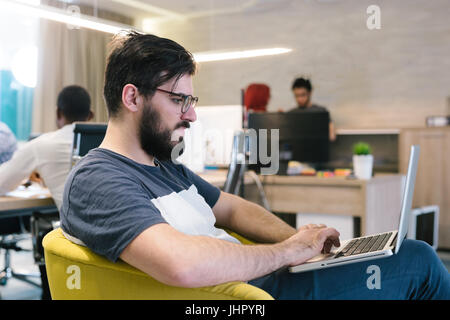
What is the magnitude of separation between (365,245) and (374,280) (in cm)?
11

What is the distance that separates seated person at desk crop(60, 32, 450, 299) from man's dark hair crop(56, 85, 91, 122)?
133cm

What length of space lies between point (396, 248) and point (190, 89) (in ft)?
2.13

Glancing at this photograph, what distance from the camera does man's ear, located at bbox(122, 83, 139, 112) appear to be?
3.81 feet

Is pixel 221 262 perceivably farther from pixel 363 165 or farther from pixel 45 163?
pixel 363 165

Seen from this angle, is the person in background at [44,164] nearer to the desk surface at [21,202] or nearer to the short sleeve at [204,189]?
the desk surface at [21,202]

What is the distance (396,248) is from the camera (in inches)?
46.2

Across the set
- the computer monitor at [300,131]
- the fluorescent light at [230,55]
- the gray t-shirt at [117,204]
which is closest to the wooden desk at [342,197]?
the computer monitor at [300,131]

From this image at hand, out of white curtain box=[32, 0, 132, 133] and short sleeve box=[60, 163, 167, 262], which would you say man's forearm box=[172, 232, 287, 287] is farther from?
white curtain box=[32, 0, 132, 133]

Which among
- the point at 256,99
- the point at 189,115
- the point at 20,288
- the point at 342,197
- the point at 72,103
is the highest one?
the point at 256,99

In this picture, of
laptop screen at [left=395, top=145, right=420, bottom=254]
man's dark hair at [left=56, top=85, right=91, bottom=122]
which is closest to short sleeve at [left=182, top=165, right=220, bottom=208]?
laptop screen at [left=395, top=145, right=420, bottom=254]

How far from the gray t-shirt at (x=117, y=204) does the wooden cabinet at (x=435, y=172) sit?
3.73 m

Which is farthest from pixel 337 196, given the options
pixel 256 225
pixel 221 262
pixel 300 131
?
pixel 221 262

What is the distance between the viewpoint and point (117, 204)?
3.09 ft
